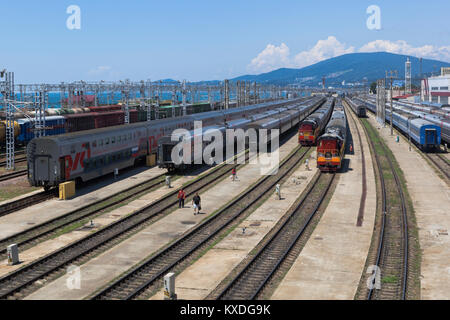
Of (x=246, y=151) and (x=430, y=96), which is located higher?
(x=430, y=96)

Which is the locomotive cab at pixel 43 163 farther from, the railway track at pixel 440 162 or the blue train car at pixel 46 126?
the railway track at pixel 440 162

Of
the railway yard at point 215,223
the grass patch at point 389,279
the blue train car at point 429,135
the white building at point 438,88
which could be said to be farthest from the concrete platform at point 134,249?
the white building at point 438,88

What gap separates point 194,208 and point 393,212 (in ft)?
38.3

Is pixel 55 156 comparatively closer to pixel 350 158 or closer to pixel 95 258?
pixel 95 258

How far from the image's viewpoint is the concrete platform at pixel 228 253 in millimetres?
17578

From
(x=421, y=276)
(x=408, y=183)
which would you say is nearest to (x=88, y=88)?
(x=408, y=183)

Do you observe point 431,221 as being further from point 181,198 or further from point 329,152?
point 329,152

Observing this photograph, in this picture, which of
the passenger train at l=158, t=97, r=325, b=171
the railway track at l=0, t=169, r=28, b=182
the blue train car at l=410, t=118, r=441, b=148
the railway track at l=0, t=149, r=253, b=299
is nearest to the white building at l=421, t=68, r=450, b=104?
the passenger train at l=158, t=97, r=325, b=171

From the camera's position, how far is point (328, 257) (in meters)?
20.9

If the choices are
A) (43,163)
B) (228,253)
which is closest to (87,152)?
(43,163)

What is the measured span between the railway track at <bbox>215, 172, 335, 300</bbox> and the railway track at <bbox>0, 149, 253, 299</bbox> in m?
6.91

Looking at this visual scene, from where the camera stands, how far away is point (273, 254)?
21391mm

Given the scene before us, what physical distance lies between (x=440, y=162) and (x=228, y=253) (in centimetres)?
3375
